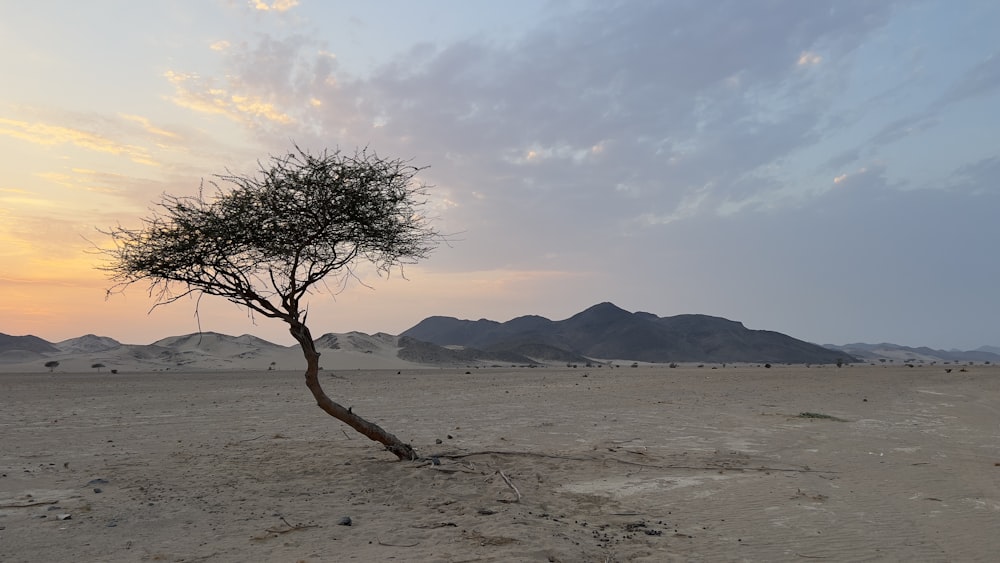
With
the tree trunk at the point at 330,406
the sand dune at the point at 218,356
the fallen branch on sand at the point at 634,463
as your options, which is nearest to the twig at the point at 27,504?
the tree trunk at the point at 330,406

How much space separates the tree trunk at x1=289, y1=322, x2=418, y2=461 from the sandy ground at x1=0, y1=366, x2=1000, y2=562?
0.48 m

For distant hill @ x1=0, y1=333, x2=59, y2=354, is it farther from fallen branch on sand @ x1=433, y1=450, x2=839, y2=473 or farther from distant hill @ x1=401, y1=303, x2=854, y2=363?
fallen branch on sand @ x1=433, y1=450, x2=839, y2=473

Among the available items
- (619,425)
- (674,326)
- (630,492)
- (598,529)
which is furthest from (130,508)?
(674,326)

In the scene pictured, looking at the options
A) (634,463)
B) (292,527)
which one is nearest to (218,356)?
(634,463)

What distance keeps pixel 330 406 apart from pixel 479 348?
346 ft

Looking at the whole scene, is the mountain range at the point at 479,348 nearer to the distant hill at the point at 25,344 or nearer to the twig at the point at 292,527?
the distant hill at the point at 25,344

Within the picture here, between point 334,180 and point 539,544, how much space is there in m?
7.32

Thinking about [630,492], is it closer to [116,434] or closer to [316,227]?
[316,227]

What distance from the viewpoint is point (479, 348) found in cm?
11594

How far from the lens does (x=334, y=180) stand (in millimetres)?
11023

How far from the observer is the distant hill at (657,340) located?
13162 cm

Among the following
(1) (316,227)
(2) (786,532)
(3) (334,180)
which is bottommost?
(2) (786,532)

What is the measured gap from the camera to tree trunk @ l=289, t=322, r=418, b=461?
439 inches

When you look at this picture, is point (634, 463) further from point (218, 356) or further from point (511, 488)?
point (218, 356)
